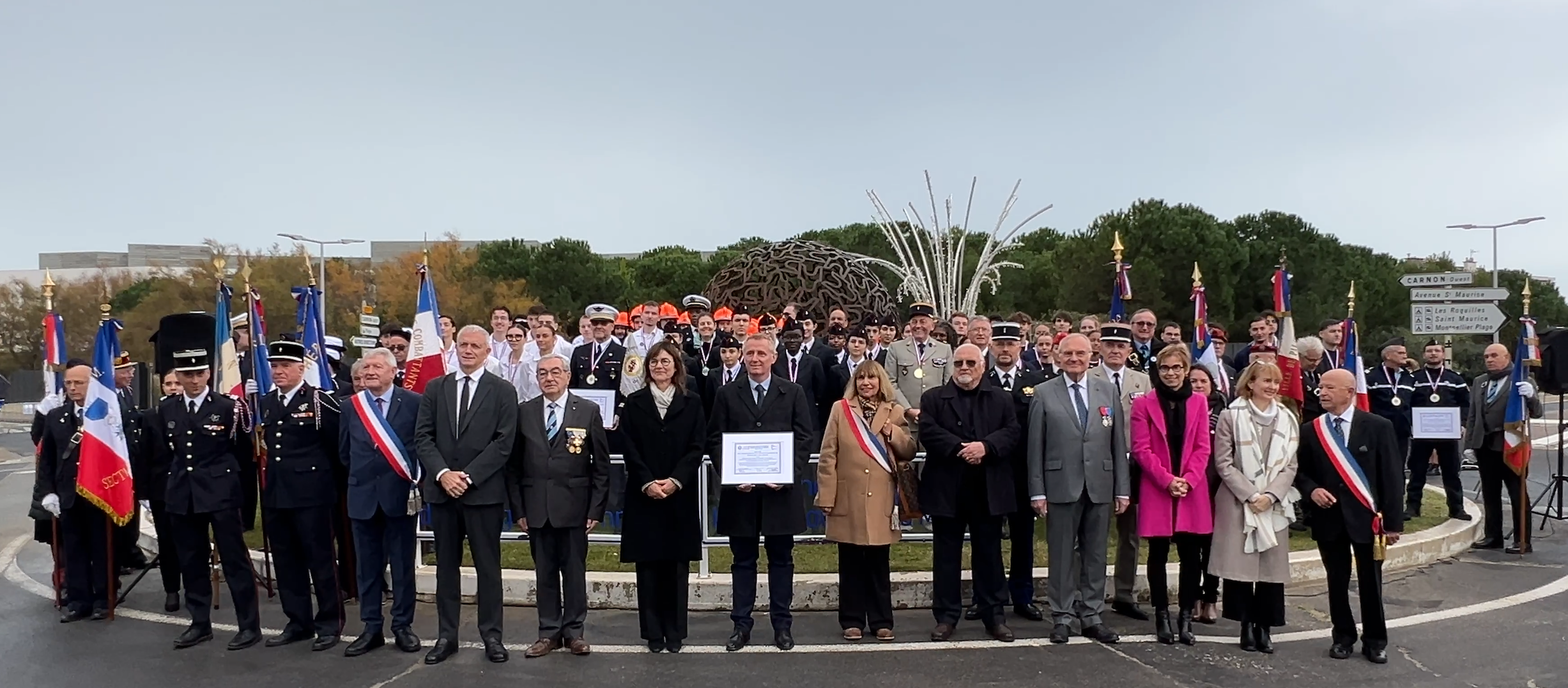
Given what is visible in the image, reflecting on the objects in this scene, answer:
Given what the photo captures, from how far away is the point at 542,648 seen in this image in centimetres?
689

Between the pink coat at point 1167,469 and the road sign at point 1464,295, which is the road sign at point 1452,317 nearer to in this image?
the road sign at point 1464,295

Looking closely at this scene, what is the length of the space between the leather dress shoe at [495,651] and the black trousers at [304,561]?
Result: 1.18 meters

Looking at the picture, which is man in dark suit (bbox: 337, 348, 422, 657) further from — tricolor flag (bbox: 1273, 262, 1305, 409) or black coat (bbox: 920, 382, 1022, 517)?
tricolor flag (bbox: 1273, 262, 1305, 409)

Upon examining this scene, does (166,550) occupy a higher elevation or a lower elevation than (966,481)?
lower

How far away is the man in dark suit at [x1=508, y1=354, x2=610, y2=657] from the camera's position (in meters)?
6.85

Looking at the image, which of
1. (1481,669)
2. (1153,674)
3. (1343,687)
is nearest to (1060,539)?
(1153,674)

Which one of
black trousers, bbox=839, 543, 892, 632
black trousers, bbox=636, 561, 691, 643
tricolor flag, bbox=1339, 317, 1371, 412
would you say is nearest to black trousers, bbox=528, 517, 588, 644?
black trousers, bbox=636, 561, 691, 643

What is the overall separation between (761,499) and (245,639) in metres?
3.72

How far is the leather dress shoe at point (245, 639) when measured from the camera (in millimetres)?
7180

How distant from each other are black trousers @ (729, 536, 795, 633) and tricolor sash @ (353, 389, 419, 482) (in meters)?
2.29

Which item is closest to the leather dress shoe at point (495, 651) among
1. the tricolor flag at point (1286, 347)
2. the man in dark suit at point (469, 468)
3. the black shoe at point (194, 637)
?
the man in dark suit at point (469, 468)

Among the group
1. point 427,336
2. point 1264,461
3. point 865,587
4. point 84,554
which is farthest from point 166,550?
point 1264,461

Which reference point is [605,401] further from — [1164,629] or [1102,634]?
[1164,629]

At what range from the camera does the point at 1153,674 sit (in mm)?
6406
